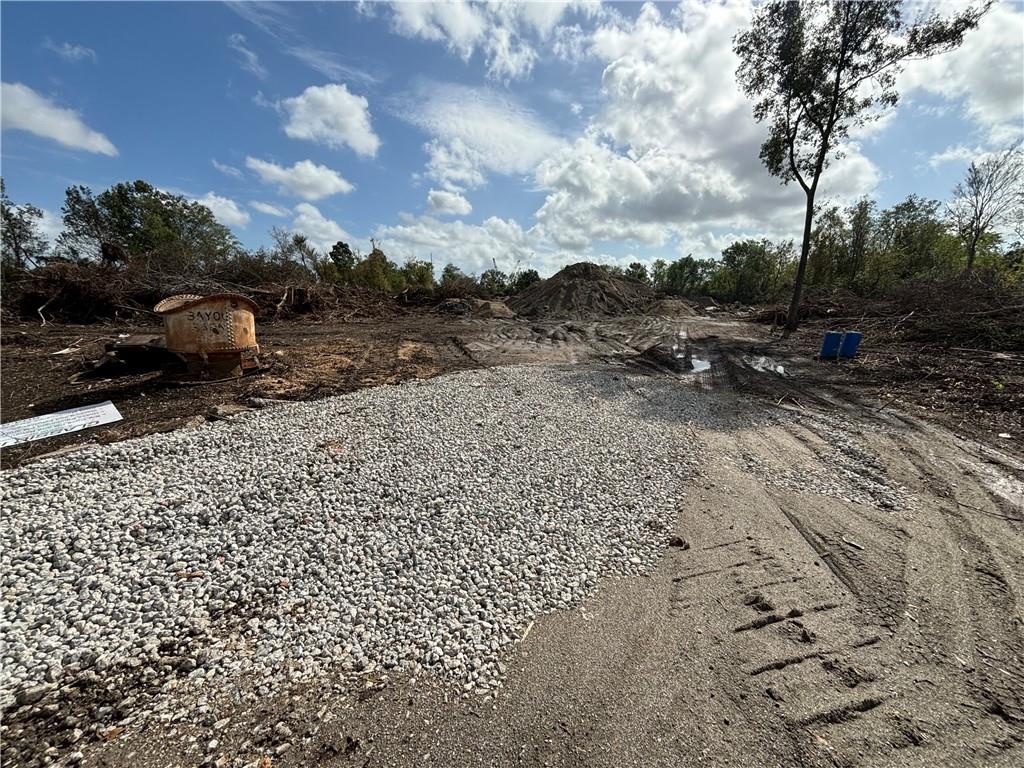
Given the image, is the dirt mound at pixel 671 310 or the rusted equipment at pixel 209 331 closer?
the rusted equipment at pixel 209 331

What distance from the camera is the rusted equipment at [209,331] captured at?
22.7ft

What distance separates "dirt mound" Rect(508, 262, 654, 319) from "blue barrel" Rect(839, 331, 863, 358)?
47.1 ft

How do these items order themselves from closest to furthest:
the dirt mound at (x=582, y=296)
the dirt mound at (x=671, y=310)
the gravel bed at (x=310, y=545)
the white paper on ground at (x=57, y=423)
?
1. the gravel bed at (x=310, y=545)
2. the white paper on ground at (x=57, y=423)
3. the dirt mound at (x=671, y=310)
4. the dirt mound at (x=582, y=296)

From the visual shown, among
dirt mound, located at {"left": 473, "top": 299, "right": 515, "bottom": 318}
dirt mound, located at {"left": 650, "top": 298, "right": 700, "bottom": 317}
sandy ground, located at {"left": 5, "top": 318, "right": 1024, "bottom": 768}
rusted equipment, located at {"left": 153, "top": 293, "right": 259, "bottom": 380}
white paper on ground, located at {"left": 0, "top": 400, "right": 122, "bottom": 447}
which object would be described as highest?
dirt mound, located at {"left": 650, "top": 298, "right": 700, "bottom": 317}

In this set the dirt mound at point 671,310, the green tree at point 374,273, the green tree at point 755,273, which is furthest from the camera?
the green tree at point 755,273

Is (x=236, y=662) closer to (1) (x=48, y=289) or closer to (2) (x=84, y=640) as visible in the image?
(2) (x=84, y=640)

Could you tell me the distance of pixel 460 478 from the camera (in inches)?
181

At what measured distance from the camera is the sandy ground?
2.04 metres

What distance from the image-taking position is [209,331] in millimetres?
7113

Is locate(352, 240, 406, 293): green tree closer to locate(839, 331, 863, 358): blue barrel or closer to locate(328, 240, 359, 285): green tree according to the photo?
locate(328, 240, 359, 285): green tree

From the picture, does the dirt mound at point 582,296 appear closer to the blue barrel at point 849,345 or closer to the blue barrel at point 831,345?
the blue barrel at point 831,345

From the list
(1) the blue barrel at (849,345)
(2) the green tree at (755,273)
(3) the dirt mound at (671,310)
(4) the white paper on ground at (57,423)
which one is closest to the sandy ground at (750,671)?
(4) the white paper on ground at (57,423)

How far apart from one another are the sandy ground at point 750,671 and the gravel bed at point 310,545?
0.25m

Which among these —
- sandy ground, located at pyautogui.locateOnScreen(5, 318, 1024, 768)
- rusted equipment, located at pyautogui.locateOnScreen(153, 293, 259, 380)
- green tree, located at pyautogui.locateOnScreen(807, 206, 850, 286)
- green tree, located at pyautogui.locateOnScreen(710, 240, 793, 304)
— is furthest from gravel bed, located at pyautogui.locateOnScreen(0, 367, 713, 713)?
green tree, located at pyautogui.locateOnScreen(710, 240, 793, 304)
